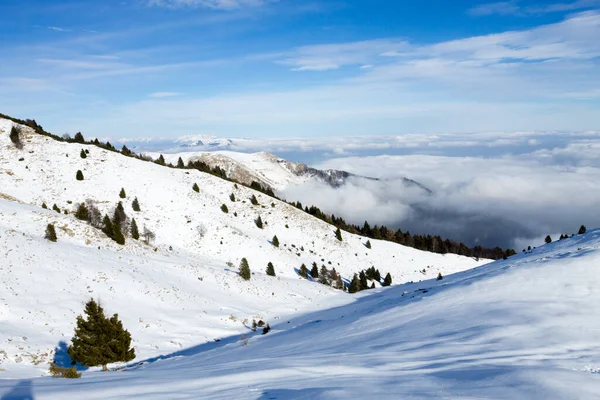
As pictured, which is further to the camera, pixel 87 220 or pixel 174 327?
pixel 87 220

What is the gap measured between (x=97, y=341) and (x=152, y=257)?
22668 millimetres

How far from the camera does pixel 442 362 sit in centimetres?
927

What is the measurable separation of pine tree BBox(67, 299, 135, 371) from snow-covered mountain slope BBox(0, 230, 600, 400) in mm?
9054

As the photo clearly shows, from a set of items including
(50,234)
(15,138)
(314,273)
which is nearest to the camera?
(50,234)

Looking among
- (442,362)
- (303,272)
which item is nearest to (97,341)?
(442,362)

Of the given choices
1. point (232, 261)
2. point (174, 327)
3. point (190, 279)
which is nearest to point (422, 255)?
point (232, 261)

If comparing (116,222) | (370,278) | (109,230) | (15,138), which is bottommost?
(370,278)

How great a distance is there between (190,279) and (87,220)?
16.2 metres

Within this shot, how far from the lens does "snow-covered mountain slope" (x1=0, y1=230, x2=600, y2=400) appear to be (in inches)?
272

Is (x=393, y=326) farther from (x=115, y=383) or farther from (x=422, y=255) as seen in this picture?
(x=422, y=255)

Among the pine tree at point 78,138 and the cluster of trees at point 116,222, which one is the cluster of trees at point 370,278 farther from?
the pine tree at point 78,138

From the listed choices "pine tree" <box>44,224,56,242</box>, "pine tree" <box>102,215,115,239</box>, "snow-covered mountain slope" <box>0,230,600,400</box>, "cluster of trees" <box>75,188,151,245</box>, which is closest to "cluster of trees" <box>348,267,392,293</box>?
"cluster of trees" <box>75,188,151,245</box>

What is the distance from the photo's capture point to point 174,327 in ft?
88.3

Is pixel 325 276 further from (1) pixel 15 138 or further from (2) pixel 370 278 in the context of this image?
(1) pixel 15 138
